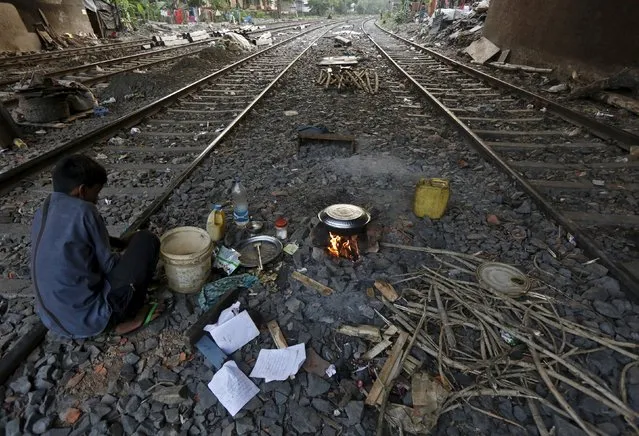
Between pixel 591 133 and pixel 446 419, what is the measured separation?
223 inches

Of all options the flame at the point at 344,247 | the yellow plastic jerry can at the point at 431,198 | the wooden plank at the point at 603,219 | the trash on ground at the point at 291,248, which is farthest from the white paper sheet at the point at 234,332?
the wooden plank at the point at 603,219

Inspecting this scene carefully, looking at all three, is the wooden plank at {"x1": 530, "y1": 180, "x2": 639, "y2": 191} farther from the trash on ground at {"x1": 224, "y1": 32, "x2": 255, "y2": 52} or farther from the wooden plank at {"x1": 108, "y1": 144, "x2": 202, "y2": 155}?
the trash on ground at {"x1": 224, "y1": 32, "x2": 255, "y2": 52}

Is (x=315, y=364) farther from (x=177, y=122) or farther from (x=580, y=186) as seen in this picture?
(x=177, y=122)

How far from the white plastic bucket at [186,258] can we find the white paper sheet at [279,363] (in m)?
0.81

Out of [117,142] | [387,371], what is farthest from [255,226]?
[117,142]

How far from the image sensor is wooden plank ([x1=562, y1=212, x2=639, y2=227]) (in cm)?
359

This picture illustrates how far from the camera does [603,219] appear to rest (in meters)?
3.64

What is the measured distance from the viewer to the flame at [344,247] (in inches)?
123

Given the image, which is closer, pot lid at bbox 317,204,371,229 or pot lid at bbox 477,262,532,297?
pot lid at bbox 477,262,532,297

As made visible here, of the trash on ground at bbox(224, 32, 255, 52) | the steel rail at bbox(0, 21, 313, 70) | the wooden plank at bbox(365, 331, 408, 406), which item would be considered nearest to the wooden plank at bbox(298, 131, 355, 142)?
the wooden plank at bbox(365, 331, 408, 406)

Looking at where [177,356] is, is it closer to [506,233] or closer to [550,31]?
[506,233]

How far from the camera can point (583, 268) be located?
2988mm

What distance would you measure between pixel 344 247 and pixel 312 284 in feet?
1.55

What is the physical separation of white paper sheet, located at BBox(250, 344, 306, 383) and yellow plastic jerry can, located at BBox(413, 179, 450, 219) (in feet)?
6.59
